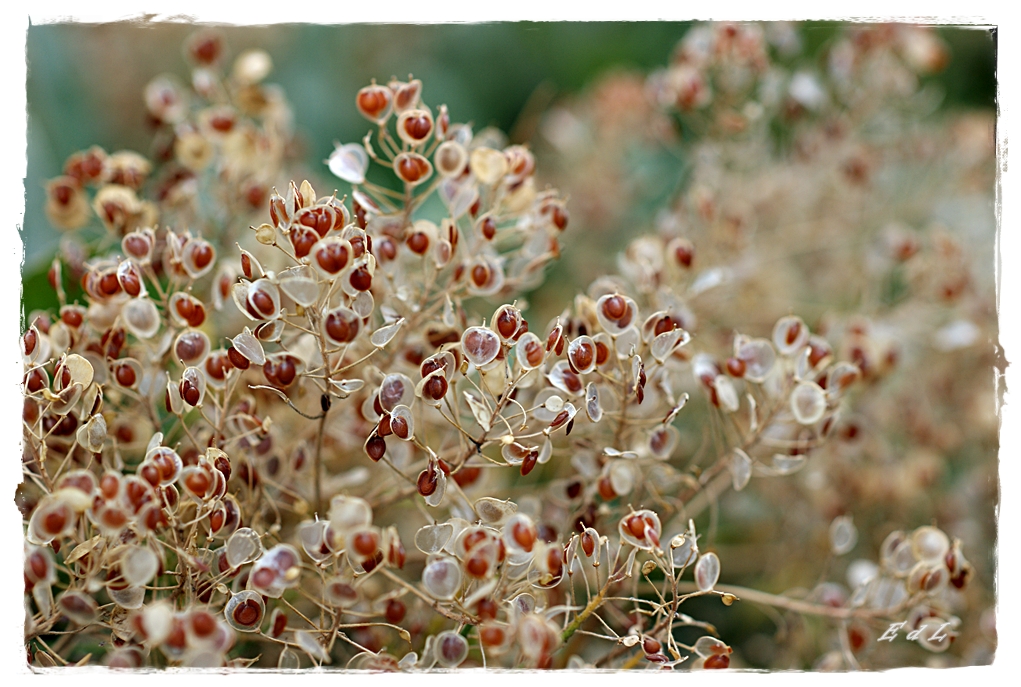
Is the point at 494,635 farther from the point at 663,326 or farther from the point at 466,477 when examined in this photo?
the point at 663,326

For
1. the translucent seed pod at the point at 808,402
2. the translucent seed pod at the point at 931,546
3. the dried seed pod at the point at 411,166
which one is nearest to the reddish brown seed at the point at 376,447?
the dried seed pod at the point at 411,166

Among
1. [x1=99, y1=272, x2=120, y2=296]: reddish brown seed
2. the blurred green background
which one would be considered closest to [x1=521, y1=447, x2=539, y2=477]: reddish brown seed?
[x1=99, y1=272, x2=120, y2=296]: reddish brown seed

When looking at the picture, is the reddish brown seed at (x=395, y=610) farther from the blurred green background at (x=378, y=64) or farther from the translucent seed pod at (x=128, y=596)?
the blurred green background at (x=378, y=64)

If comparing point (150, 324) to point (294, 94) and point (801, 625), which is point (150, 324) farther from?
point (294, 94)

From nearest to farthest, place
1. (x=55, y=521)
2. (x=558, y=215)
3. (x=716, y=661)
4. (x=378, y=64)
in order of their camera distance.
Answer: (x=55, y=521)
(x=716, y=661)
(x=558, y=215)
(x=378, y=64)

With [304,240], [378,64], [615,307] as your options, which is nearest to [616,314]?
[615,307]

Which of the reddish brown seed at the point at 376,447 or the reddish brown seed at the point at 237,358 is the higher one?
the reddish brown seed at the point at 237,358
